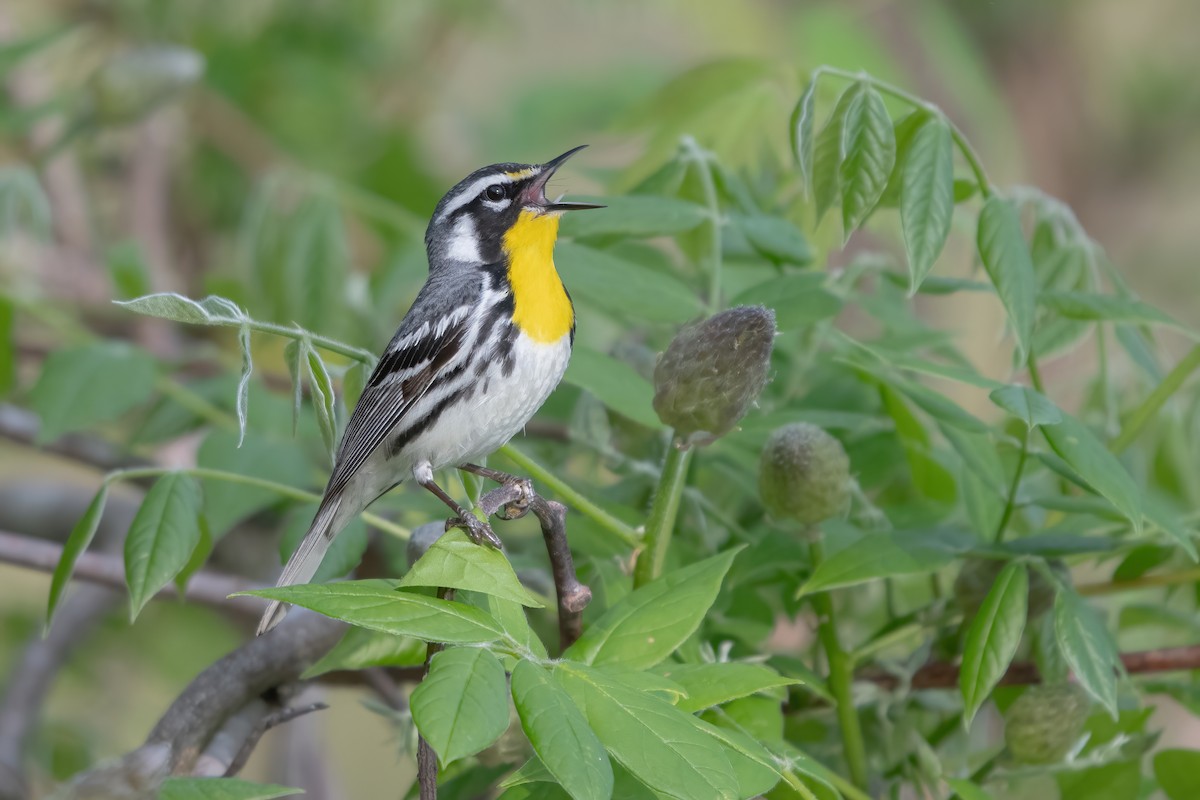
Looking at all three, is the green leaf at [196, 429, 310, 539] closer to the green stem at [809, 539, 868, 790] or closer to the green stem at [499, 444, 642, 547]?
the green stem at [499, 444, 642, 547]

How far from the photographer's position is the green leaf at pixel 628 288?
5.68ft

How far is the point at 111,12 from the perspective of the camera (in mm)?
3902

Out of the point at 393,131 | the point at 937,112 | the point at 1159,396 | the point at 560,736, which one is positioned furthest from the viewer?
the point at 393,131

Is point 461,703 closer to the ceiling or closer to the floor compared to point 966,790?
closer to the ceiling

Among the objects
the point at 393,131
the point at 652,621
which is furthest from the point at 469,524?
the point at 393,131

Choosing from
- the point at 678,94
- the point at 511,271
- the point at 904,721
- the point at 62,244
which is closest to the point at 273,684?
the point at 511,271

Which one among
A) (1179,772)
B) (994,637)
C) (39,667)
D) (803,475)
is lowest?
(39,667)

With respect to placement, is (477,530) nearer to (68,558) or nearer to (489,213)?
(68,558)

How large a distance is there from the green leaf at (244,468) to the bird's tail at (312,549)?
114 millimetres

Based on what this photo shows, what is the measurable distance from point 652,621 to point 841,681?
1.36 ft

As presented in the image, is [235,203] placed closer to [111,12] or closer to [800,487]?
[111,12]

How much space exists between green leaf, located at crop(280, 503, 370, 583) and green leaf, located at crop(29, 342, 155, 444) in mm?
501

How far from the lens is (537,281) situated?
191 centimetres

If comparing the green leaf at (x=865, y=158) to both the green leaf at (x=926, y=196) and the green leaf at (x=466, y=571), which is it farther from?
the green leaf at (x=466, y=571)
